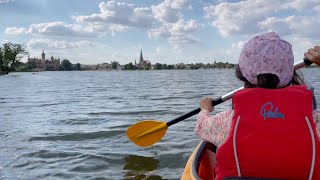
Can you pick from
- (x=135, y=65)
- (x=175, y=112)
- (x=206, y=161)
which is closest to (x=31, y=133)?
(x=175, y=112)

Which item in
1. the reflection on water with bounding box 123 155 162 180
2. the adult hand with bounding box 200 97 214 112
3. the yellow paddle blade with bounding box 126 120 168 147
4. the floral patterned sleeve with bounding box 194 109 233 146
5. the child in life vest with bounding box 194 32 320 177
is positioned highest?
the child in life vest with bounding box 194 32 320 177

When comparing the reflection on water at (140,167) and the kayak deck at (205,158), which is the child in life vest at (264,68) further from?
the reflection on water at (140,167)

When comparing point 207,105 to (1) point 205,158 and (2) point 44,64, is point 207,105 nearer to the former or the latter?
(1) point 205,158

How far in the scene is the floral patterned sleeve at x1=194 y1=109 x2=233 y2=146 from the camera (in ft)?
8.32

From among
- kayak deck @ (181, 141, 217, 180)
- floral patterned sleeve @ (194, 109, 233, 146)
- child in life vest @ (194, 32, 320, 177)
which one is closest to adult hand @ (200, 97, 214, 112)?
floral patterned sleeve @ (194, 109, 233, 146)

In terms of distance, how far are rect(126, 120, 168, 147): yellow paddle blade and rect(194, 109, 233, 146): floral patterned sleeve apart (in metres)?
2.93

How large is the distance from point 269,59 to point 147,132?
372 cm

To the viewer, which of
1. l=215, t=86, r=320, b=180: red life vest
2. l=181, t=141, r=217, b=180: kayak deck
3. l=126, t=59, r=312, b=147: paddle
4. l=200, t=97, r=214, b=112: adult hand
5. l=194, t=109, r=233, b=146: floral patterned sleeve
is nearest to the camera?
l=215, t=86, r=320, b=180: red life vest

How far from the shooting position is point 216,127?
2.61 m

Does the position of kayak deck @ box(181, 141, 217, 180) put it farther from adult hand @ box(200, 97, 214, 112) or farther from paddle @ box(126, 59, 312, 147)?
paddle @ box(126, 59, 312, 147)

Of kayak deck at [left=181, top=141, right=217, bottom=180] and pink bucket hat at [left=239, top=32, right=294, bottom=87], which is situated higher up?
pink bucket hat at [left=239, top=32, right=294, bottom=87]

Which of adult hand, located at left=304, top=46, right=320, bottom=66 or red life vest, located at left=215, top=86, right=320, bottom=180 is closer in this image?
red life vest, located at left=215, top=86, right=320, bottom=180

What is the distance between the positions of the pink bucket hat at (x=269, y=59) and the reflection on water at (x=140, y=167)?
3.65 metres

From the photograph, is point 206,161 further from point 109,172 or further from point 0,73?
point 0,73
